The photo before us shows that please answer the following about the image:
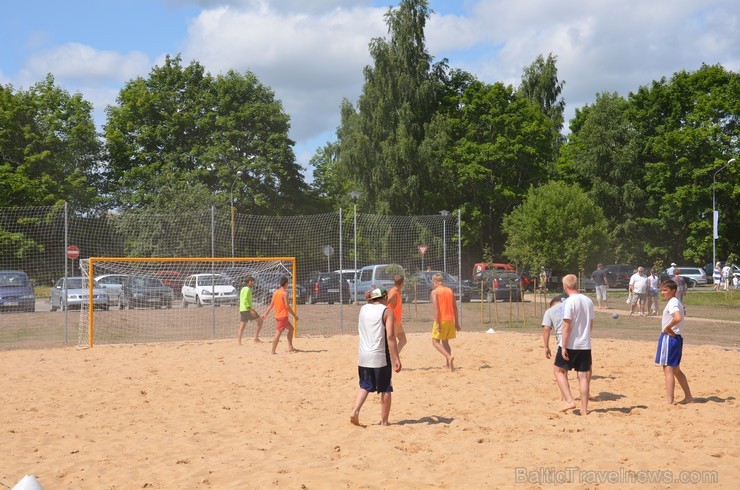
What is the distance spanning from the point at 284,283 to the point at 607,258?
3336 centimetres

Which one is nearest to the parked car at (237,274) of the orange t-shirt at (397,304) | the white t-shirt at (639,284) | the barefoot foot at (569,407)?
the orange t-shirt at (397,304)

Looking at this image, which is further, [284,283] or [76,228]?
[76,228]

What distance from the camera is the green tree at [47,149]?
41.2 m

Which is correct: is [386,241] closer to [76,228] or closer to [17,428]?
[76,228]

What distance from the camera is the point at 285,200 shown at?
45.1m

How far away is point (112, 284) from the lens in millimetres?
20469

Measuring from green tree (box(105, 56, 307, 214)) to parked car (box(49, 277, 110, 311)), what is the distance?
2151 centimetres

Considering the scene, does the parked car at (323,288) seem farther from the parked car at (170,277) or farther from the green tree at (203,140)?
the green tree at (203,140)

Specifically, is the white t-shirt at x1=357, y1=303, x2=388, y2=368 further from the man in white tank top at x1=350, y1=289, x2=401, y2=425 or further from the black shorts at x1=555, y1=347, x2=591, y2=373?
the black shorts at x1=555, y1=347, x2=591, y2=373

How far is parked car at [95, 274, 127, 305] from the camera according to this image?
20.1m

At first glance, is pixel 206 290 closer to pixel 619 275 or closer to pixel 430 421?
pixel 430 421

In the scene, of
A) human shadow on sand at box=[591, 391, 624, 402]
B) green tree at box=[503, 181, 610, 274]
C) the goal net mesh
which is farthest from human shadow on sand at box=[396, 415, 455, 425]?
green tree at box=[503, 181, 610, 274]

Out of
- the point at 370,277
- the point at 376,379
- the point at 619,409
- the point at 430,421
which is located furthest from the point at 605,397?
the point at 370,277

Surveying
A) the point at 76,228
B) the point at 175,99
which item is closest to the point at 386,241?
the point at 76,228
